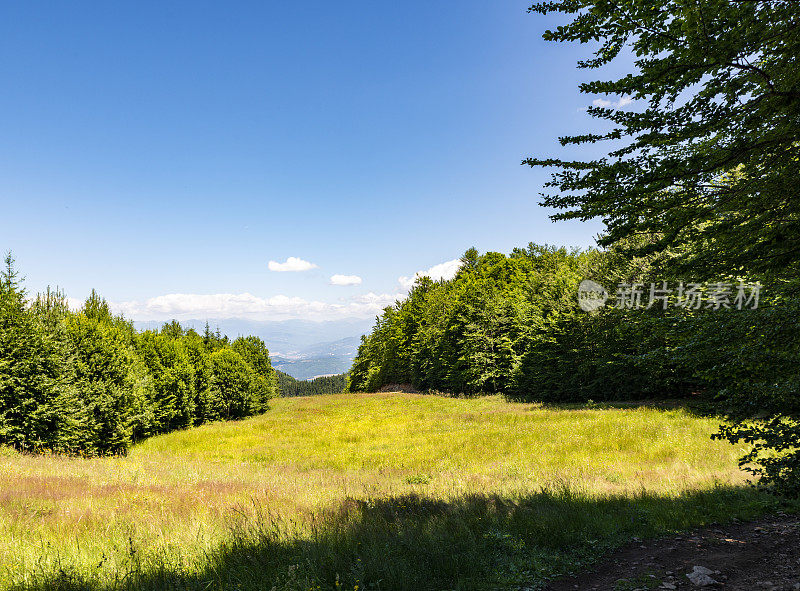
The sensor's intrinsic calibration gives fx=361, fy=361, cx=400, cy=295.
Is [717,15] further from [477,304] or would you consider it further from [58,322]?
[477,304]

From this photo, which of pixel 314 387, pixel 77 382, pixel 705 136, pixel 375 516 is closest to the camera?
pixel 705 136

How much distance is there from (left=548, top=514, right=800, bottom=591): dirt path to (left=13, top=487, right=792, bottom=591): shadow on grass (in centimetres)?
30

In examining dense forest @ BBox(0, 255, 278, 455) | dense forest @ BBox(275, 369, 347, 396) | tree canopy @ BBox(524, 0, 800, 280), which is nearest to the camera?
tree canopy @ BBox(524, 0, 800, 280)

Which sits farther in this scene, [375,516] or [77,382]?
[77,382]

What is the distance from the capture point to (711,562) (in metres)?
5.21

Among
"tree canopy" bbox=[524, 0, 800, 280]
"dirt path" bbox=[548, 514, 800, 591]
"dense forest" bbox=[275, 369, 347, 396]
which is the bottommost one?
"dense forest" bbox=[275, 369, 347, 396]

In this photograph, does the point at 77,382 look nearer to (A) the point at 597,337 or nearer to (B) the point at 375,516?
(B) the point at 375,516

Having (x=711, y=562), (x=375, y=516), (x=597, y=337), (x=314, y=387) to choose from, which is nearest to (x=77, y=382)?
(x=375, y=516)

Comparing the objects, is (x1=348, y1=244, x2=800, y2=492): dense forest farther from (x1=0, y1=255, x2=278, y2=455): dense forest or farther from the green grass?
(x1=0, y1=255, x2=278, y2=455): dense forest

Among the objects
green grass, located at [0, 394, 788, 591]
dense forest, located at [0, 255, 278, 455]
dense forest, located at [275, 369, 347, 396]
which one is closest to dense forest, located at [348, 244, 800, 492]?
green grass, located at [0, 394, 788, 591]

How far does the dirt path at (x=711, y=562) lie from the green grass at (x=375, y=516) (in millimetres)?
324

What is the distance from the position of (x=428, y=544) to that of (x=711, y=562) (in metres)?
4.07

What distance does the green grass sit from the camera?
15.1 feet

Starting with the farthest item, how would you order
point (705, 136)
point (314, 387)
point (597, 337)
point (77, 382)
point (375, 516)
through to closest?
point (314, 387) < point (597, 337) < point (77, 382) < point (375, 516) < point (705, 136)
